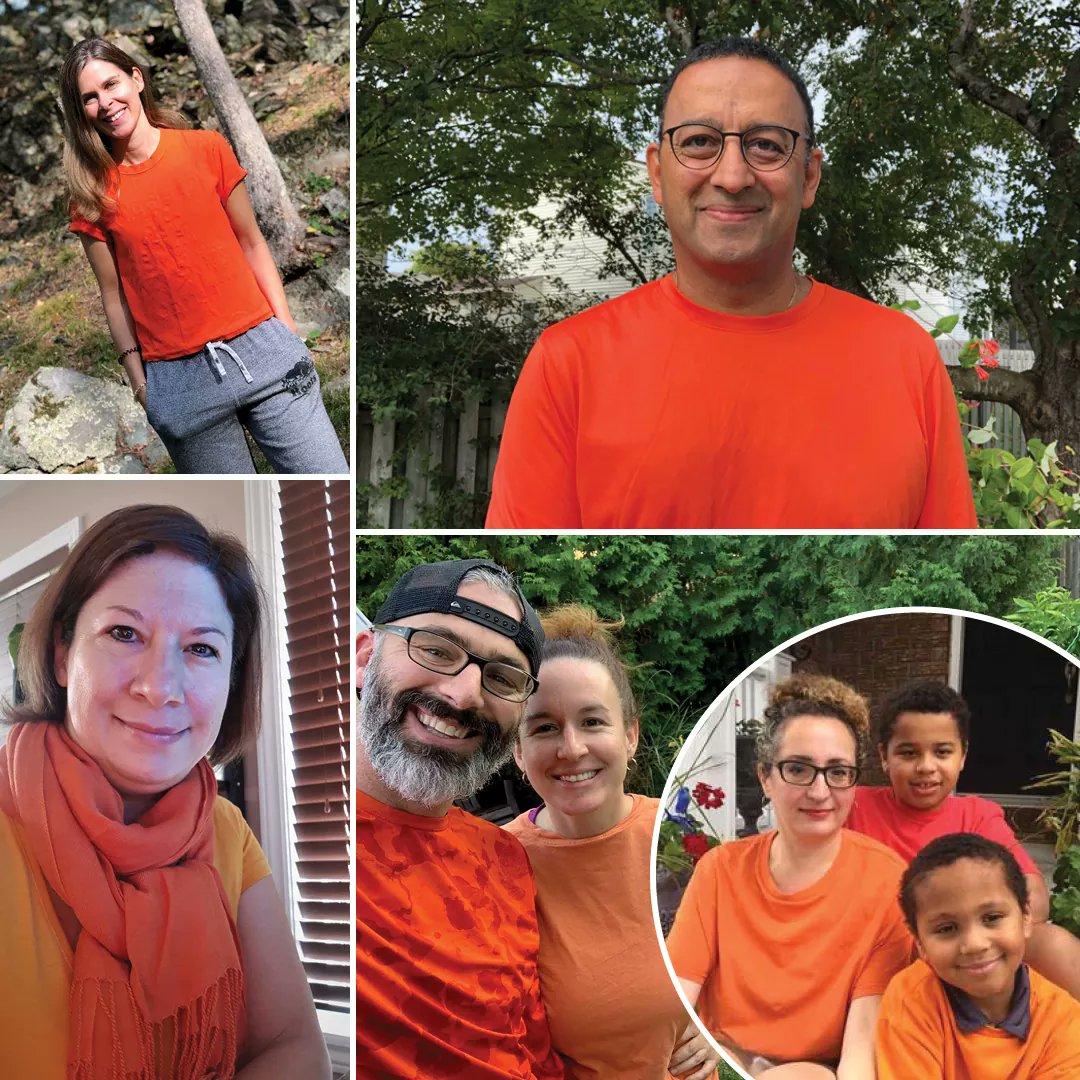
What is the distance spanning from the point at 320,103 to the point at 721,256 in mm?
1054

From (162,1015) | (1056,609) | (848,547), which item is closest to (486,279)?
(848,547)

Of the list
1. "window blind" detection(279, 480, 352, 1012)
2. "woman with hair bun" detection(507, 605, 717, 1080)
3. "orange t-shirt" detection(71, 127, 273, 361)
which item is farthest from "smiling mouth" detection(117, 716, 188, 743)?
"orange t-shirt" detection(71, 127, 273, 361)

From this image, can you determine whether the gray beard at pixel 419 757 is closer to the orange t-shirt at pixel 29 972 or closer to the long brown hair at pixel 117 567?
the long brown hair at pixel 117 567

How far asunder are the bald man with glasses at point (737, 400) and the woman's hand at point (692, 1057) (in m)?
1.13

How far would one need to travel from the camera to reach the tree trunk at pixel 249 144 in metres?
2.78

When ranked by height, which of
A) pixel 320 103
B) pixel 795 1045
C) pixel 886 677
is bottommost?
pixel 795 1045

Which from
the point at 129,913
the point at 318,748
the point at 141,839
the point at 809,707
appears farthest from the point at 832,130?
the point at 129,913

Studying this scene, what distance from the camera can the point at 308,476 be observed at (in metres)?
2.75

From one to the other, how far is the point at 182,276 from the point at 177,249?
0.06 meters

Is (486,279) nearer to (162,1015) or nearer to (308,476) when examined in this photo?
(308,476)

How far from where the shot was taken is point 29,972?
7.75 feet

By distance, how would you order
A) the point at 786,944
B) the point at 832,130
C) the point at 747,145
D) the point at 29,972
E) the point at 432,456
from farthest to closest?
1. the point at 432,456
2. the point at 832,130
3. the point at 786,944
4. the point at 747,145
5. the point at 29,972

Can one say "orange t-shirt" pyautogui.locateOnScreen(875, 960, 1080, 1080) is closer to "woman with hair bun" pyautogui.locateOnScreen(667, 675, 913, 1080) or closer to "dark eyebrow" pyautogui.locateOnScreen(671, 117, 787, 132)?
"woman with hair bun" pyautogui.locateOnScreen(667, 675, 913, 1080)

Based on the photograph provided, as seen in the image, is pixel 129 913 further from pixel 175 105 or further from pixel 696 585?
pixel 175 105
